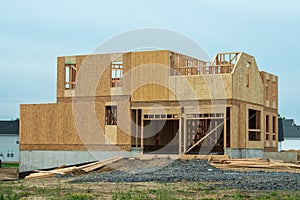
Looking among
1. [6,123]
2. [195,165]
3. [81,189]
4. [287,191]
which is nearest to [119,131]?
[195,165]

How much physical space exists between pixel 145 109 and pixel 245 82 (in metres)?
6.25

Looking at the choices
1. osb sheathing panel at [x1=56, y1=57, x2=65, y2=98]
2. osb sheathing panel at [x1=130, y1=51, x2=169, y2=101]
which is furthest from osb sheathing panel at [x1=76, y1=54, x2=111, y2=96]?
osb sheathing panel at [x1=130, y1=51, x2=169, y2=101]

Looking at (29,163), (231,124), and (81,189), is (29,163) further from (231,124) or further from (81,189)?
(81,189)

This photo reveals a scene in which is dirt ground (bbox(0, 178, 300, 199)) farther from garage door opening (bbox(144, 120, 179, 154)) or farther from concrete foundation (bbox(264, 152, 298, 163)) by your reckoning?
concrete foundation (bbox(264, 152, 298, 163))

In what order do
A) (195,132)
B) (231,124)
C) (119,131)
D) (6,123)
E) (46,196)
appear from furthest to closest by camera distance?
(6,123)
(195,132)
(119,131)
(231,124)
(46,196)

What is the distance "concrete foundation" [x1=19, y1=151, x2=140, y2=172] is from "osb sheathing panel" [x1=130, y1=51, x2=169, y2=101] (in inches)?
141

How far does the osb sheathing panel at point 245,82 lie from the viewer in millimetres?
32987

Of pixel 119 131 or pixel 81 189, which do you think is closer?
pixel 81 189

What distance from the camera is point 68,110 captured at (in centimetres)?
3647

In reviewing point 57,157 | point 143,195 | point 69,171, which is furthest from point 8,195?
point 57,157

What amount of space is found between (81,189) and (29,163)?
727 inches

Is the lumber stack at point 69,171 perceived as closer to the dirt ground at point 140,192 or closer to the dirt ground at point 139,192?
the dirt ground at point 140,192

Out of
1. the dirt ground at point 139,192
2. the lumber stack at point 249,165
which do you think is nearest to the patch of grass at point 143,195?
the dirt ground at point 139,192

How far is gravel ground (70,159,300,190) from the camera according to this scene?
65.1ft
